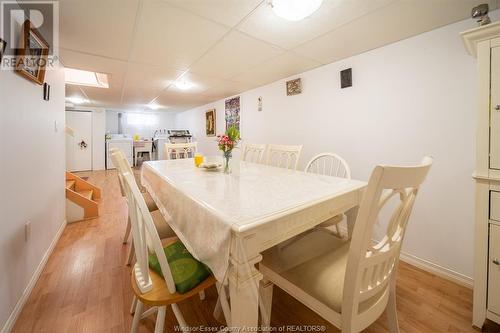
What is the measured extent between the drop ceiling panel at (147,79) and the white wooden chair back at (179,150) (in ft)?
3.19

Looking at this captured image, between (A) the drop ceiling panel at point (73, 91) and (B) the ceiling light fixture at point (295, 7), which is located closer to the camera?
(B) the ceiling light fixture at point (295, 7)

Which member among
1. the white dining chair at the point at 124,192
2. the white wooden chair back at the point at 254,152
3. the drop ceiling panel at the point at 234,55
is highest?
the drop ceiling panel at the point at 234,55

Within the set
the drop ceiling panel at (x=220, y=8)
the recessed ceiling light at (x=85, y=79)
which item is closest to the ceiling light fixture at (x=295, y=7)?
the drop ceiling panel at (x=220, y=8)

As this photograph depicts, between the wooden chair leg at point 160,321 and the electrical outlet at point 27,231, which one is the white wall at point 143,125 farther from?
the wooden chair leg at point 160,321

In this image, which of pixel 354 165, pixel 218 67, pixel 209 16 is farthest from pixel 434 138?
pixel 218 67

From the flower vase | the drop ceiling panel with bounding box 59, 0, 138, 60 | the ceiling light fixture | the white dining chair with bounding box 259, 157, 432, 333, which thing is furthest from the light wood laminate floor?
the drop ceiling panel with bounding box 59, 0, 138, 60

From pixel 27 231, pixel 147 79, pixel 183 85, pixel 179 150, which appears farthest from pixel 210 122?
pixel 27 231

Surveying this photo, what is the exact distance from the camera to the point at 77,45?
6.43 ft

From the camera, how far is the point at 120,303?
1.33m

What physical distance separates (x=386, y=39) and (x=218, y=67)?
1759 millimetres

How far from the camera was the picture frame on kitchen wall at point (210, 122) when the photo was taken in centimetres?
496

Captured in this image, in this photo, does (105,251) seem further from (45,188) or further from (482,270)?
(482,270)

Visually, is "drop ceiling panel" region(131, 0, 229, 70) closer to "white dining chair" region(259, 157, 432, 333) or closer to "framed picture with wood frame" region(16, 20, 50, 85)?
"framed picture with wood frame" region(16, 20, 50, 85)

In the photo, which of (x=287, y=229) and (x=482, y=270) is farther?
(x=482, y=270)
